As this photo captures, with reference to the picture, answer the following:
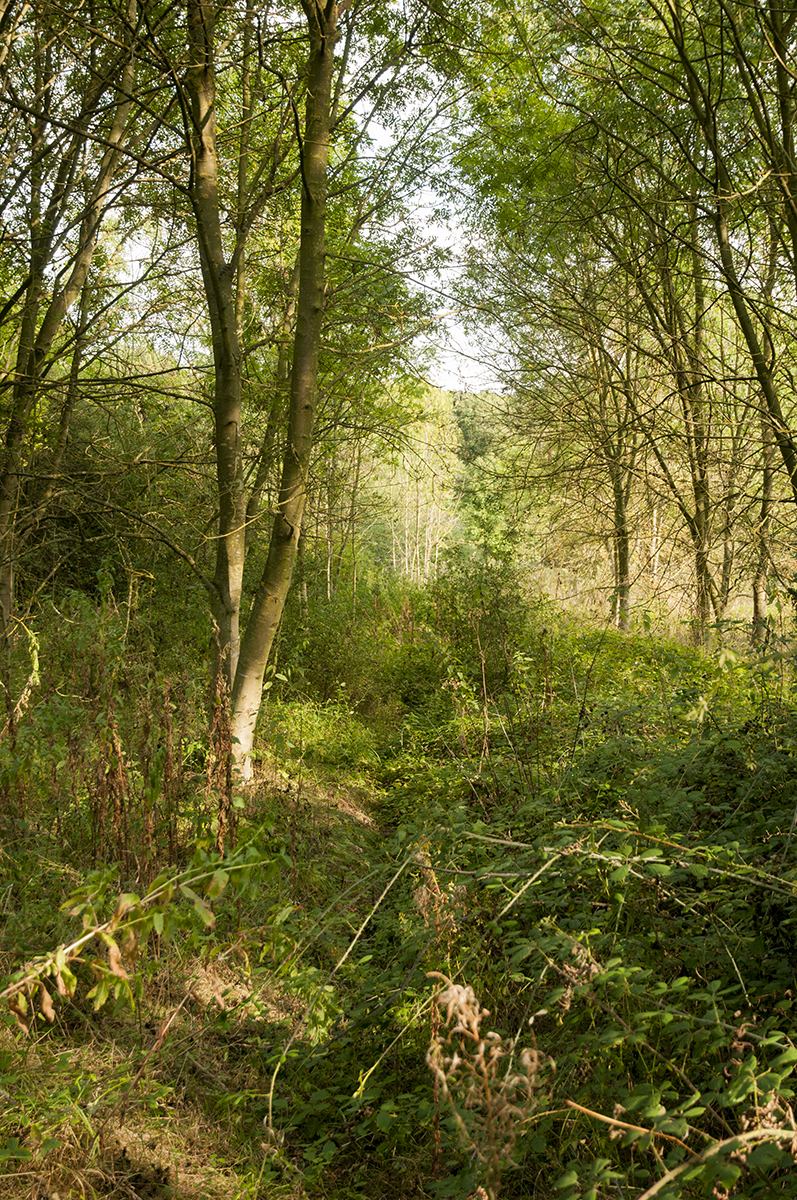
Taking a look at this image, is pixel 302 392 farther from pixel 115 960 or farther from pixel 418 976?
pixel 115 960

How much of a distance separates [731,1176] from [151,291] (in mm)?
8463

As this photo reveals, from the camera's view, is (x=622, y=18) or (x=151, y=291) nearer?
(x=622, y=18)

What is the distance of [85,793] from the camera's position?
4.02 metres

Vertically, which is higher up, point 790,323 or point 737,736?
point 790,323

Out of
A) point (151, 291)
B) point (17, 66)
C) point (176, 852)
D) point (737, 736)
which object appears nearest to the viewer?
A: point (176, 852)

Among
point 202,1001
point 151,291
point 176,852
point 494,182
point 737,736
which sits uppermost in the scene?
point 494,182

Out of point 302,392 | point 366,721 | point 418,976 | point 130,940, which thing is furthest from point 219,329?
point 366,721

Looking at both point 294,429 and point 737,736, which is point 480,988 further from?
point 294,429

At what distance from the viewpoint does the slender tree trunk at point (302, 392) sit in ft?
16.2

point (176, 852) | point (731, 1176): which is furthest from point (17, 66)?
point (731, 1176)

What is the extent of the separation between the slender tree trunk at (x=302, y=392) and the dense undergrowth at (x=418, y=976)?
1.72 ft

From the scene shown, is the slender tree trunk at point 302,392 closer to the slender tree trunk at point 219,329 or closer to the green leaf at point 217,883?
the slender tree trunk at point 219,329

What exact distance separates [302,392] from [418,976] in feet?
11.9

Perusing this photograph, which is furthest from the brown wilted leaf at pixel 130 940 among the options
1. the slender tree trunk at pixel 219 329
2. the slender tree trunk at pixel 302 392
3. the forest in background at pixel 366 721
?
the slender tree trunk at pixel 302 392
